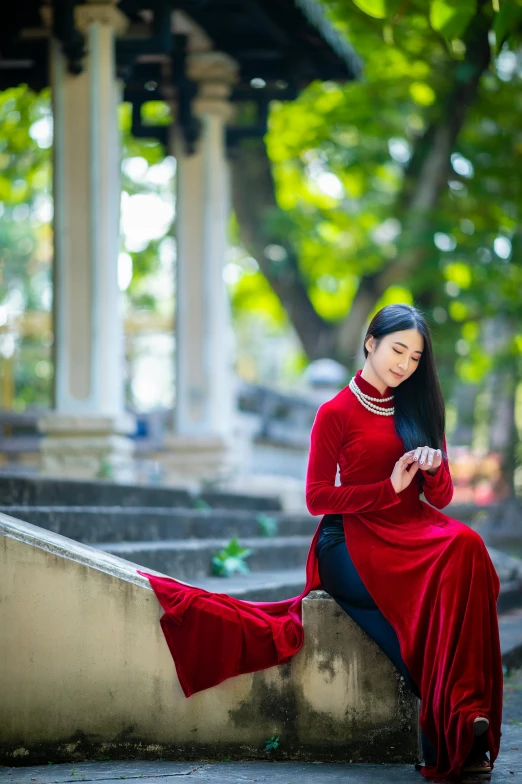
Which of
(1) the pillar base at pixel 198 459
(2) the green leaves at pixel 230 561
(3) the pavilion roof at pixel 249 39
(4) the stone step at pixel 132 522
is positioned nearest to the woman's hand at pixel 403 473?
(4) the stone step at pixel 132 522

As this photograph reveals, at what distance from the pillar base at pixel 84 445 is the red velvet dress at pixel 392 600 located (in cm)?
405

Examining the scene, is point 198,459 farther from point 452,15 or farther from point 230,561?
point 452,15

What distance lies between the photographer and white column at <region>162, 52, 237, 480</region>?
32.9 feet

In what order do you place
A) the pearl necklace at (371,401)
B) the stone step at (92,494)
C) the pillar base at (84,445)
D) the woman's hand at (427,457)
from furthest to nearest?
1. the pillar base at (84,445)
2. the stone step at (92,494)
3. the pearl necklace at (371,401)
4. the woman's hand at (427,457)

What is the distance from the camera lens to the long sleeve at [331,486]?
396 cm

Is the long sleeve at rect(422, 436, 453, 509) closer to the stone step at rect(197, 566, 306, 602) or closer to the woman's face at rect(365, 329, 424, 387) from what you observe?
the woman's face at rect(365, 329, 424, 387)

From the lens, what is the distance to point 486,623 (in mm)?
3705

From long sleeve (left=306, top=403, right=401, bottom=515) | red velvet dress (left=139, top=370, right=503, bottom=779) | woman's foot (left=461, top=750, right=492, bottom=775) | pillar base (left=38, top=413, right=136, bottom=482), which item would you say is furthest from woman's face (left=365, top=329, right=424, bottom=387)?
pillar base (left=38, top=413, right=136, bottom=482)

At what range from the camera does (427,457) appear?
12.9ft

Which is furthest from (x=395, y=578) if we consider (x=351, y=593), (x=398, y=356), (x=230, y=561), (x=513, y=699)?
(x=230, y=561)

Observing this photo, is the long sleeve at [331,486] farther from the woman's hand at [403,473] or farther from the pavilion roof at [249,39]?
the pavilion roof at [249,39]

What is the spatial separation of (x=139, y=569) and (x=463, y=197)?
11.1m

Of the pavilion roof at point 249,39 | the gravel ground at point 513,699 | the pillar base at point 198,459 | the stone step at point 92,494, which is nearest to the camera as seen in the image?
the gravel ground at point 513,699

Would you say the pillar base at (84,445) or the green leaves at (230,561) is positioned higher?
the pillar base at (84,445)
